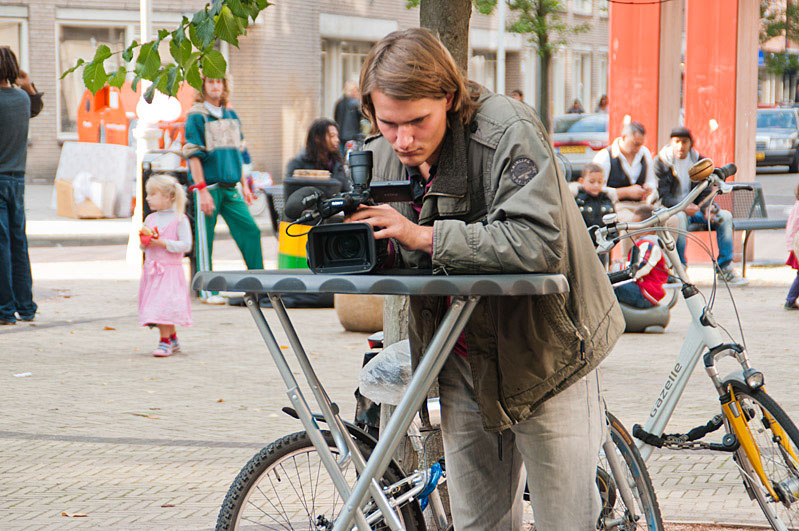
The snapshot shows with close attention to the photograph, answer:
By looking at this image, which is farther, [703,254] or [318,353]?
[703,254]

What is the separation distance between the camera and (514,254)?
2529 millimetres

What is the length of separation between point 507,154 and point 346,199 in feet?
1.26

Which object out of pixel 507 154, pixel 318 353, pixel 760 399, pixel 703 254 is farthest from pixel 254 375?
pixel 703 254

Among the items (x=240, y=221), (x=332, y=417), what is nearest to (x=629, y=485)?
(x=332, y=417)

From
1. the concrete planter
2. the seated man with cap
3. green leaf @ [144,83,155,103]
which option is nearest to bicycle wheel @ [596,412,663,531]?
green leaf @ [144,83,155,103]

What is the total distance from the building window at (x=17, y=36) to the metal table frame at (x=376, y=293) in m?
25.4

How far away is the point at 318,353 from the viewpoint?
8.56m

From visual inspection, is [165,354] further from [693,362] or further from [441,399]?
[441,399]

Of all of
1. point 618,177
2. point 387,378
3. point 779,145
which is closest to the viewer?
point 387,378

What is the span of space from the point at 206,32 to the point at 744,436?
2.30 meters

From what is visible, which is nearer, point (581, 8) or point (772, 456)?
point (772, 456)

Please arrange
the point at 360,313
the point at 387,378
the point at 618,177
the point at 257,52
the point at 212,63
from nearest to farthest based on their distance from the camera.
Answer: the point at 387,378 → the point at 212,63 → the point at 360,313 → the point at 618,177 → the point at 257,52

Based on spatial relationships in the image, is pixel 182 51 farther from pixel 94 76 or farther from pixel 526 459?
pixel 526 459

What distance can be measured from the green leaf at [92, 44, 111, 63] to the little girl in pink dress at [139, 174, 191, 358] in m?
4.35
